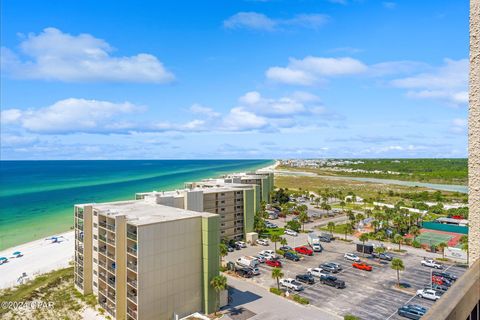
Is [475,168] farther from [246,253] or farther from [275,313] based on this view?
[246,253]

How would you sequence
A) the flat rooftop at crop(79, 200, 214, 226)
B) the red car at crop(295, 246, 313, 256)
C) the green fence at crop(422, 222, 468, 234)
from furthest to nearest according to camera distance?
the green fence at crop(422, 222, 468, 234)
the red car at crop(295, 246, 313, 256)
the flat rooftop at crop(79, 200, 214, 226)

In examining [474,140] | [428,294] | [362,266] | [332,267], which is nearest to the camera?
[474,140]

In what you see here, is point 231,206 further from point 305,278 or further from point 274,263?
point 305,278

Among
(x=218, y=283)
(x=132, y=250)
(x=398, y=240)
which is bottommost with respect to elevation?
(x=398, y=240)

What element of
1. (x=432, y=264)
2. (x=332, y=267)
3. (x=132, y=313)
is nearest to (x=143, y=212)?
(x=132, y=313)

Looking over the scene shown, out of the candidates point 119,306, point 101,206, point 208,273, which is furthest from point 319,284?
point 101,206

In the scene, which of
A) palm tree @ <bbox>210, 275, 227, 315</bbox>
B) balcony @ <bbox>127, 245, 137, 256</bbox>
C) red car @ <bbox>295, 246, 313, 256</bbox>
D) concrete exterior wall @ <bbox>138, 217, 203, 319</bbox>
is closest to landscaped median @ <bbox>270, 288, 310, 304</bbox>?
palm tree @ <bbox>210, 275, 227, 315</bbox>

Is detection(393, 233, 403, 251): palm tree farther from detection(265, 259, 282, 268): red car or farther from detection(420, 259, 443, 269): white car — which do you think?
detection(265, 259, 282, 268): red car
